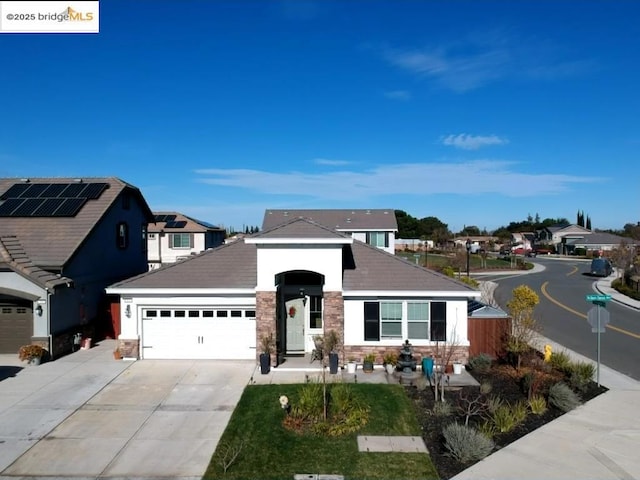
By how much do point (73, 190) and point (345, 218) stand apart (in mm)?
24174

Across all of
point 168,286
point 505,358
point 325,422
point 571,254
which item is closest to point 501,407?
point 325,422

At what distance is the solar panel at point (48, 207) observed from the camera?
67.8 feet

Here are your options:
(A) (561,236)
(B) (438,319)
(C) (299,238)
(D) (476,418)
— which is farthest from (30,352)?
(A) (561,236)

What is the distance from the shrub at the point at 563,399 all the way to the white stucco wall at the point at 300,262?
7.00m

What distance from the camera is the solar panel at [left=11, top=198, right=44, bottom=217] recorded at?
2073 cm

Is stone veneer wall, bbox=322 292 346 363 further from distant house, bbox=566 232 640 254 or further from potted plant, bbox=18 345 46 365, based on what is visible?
distant house, bbox=566 232 640 254

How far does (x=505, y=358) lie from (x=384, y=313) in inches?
178

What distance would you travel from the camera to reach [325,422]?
426 inches

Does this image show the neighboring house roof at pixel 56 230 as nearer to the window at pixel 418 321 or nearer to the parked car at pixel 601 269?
the window at pixel 418 321

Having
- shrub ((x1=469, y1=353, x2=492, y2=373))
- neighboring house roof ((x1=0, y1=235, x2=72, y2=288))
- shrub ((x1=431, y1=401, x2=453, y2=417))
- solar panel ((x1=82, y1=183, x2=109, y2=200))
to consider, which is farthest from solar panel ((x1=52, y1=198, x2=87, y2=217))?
shrub ((x1=469, y1=353, x2=492, y2=373))

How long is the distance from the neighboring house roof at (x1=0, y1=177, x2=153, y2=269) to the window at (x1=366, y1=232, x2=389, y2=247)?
75.2 ft

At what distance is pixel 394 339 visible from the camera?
1605cm

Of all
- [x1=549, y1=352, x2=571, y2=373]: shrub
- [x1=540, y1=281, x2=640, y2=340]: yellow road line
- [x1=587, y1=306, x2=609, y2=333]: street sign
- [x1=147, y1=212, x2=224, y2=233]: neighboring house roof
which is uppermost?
[x1=147, y1=212, x2=224, y2=233]: neighboring house roof

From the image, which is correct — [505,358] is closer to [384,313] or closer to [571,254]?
[384,313]
